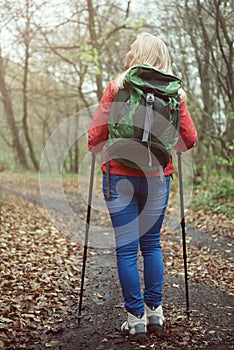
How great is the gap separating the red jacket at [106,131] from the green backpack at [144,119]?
0.05 meters

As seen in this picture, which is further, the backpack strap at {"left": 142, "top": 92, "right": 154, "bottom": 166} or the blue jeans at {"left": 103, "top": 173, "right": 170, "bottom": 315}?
the blue jeans at {"left": 103, "top": 173, "right": 170, "bottom": 315}

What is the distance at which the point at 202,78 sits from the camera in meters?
13.4

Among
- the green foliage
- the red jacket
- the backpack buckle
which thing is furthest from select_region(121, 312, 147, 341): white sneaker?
the green foliage

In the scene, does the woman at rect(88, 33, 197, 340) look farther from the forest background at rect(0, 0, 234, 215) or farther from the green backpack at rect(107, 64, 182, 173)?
the forest background at rect(0, 0, 234, 215)

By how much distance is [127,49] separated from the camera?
15.7 meters

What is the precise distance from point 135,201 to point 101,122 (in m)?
0.67

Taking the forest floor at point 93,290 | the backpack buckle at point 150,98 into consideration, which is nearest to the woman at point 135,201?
the backpack buckle at point 150,98

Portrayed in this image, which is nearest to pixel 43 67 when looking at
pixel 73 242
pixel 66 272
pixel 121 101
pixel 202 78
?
pixel 202 78

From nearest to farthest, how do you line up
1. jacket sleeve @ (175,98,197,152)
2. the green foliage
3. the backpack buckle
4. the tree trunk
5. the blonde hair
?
the backpack buckle
the blonde hair
jacket sleeve @ (175,98,197,152)
the green foliage
the tree trunk

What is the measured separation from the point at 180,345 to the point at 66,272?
244 cm

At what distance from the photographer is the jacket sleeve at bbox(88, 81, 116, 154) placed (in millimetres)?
3367

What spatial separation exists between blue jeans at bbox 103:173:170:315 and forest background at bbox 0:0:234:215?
612cm

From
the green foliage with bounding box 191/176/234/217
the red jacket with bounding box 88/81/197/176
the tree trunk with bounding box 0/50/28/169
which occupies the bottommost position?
the green foliage with bounding box 191/176/234/217

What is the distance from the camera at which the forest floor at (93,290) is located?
3502 mm
